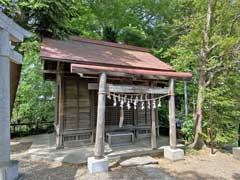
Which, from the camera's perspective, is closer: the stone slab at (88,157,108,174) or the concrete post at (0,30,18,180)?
the concrete post at (0,30,18,180)

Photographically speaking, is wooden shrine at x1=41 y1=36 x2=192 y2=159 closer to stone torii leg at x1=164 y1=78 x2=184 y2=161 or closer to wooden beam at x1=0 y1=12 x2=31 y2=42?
stone torii leg at x1=164 y1=78 x2=184 y2=161

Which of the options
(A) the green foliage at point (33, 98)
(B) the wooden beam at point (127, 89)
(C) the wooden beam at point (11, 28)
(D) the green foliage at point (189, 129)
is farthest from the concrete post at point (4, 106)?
(A) the green foliage at point (33, 98)

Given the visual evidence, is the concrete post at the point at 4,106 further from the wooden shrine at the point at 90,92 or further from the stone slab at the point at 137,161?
the stone slab at the point at 137,161

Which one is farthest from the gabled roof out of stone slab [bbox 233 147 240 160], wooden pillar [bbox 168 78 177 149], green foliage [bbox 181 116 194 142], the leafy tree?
stone slab [bbox 233 147 240 160]

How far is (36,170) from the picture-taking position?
4.97 metres

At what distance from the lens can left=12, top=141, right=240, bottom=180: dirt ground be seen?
4.61 metres

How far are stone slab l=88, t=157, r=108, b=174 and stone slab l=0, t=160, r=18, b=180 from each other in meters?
1.70

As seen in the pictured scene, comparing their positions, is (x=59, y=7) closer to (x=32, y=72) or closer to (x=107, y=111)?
(x=107, y=111)

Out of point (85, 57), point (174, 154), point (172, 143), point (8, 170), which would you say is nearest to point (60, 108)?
point (85, 57)

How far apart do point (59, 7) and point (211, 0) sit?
19.2 ft

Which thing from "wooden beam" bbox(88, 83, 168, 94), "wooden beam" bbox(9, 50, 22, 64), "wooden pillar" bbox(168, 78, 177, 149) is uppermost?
"wooden beam" bbox(9, 50, 22, 64)

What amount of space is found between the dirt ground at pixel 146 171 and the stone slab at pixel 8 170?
621mm

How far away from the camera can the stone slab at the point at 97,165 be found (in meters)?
4.80

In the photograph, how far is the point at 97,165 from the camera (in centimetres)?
484
